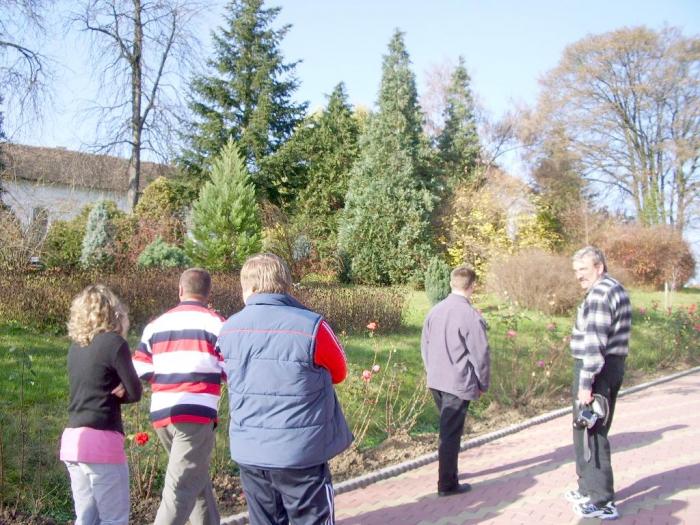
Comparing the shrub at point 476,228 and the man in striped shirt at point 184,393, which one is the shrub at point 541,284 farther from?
the man in striped shirt at point 184,393

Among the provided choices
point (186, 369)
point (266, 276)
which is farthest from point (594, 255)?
point (186, 369)

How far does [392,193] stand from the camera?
2262 cm

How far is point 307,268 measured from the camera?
20.7 meters

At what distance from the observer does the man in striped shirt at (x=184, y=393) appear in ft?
12.0

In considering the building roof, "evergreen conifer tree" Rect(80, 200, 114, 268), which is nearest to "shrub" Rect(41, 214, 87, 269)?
"evergreen conifer tree" Rect(80, 200, 114, 268)

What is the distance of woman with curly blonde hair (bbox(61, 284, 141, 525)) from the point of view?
3.40 meters

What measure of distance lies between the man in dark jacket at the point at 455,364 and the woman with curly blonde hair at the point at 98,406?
254 cm

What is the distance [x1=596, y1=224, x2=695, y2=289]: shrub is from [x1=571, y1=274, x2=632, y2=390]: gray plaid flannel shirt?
22.0m

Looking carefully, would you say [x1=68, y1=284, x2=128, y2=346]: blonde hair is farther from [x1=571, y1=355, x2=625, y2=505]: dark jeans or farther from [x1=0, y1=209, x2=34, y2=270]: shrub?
[x1=0, y1=209, x2=34, y2=270]: shrub

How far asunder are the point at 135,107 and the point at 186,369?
2425 cm

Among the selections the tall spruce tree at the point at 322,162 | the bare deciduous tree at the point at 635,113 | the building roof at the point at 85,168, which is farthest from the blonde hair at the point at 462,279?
the bare deciduous tree at the point at 635,113

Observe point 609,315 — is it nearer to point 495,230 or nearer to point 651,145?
point 495,230

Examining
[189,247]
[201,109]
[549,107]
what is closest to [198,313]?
[189,247]

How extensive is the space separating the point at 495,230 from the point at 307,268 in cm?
773
